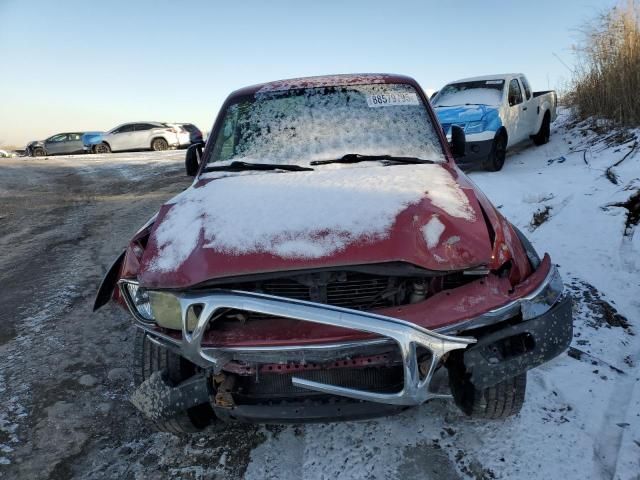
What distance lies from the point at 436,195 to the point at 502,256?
42 cm

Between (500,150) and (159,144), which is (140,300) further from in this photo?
(159,144)

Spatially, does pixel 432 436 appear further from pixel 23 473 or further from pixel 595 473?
pixel 23 473

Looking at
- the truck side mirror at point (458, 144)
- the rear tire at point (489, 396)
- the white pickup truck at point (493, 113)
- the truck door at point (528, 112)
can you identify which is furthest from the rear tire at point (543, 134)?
the rear tire at point (489, 396)

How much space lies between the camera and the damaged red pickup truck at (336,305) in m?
1.77

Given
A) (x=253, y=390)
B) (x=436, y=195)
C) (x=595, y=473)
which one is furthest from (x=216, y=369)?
(x=595, y=473)

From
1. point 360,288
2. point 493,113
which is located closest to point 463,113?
point 493,113

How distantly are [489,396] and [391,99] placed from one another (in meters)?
2.10

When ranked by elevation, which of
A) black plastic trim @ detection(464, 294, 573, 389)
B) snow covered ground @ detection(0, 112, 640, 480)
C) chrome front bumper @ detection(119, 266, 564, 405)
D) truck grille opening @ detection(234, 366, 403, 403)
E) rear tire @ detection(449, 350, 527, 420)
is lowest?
snow covered ground @ detection(0, 112, 640, 480)

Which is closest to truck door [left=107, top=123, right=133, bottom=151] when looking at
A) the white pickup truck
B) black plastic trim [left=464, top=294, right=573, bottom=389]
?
the white pickup truck

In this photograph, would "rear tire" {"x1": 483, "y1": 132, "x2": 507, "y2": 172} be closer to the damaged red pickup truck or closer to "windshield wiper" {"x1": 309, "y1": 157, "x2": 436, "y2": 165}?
"windshield wiper" {"x1": 309, "y1": 157, "x2": 436, "y2": 165}

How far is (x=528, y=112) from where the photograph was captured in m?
9.23

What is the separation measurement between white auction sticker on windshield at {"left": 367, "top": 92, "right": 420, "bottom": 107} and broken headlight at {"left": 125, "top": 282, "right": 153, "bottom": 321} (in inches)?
78.7

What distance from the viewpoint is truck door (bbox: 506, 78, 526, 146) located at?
8566mm

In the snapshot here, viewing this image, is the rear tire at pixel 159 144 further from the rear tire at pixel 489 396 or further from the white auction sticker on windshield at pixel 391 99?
the rear tire at pixel 489 396
